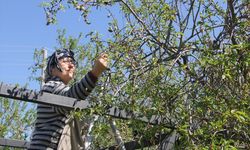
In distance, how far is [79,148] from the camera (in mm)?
3180

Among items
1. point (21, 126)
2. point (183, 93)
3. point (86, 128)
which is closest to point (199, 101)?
point (183, 93)

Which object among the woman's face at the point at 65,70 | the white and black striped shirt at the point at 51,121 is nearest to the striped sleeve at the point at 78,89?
the white and black striped shirt at the point at 51,121

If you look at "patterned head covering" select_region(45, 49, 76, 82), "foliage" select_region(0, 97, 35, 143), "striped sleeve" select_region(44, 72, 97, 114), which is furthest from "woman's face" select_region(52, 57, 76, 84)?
"foliage" select_region(0, 97, 35, 143)

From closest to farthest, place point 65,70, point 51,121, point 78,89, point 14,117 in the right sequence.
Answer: point 78,89, point 51,121, point 65,70, point 14,117

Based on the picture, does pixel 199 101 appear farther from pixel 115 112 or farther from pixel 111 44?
pixel 111 44

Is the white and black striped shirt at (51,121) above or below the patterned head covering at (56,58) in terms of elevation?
below

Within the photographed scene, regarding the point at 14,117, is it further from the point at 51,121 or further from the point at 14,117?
the point at 51,121

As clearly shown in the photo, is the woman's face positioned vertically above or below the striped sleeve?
above

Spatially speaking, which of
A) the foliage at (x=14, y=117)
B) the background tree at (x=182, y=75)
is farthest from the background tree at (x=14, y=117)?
the background tree at (x=182, y=75)

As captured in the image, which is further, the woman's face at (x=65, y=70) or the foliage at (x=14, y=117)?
the foliage at (x=14, y=117)

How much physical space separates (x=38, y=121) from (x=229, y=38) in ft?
4.88

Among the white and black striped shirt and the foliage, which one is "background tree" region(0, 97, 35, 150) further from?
the white and black striped shirt

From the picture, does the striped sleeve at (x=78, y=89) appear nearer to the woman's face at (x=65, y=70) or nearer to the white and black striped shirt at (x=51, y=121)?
the white and black striped shirt at (x=51, y=121)

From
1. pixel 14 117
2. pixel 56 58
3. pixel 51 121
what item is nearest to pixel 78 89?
pixel 51 121
